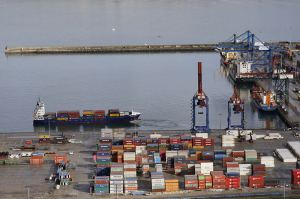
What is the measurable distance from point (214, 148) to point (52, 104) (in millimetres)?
12521

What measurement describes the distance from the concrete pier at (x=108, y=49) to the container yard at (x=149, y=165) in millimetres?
24279

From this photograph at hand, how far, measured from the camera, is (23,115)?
1362 inches

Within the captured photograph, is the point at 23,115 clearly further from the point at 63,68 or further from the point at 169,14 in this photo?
the point at 169,14

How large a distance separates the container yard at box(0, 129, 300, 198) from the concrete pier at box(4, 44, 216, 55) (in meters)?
24.3

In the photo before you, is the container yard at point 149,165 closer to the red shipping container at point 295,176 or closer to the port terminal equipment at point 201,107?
the red shipping container at point 295,176

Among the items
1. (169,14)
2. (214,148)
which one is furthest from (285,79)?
(169,14)

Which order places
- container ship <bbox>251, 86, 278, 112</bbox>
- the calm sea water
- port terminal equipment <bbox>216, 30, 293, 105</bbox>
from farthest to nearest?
port terminal equipment <bbox>216, 30, 293, 105</bbox> → the calm sea water → container ship <bbox>251, 86, 278, 112</bbox>

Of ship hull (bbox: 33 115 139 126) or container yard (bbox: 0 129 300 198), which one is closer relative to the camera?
container yard (bbox: 0 129 300 198)

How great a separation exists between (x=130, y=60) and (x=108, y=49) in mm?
3676

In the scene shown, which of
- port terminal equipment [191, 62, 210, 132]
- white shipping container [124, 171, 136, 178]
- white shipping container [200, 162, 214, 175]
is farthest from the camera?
port terminal equipment [191, 62, 210, 132]

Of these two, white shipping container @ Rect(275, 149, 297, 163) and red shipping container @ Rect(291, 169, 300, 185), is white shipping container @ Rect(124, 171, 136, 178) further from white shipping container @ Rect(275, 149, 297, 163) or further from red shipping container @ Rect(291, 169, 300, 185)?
white shipping container @ Rect(275, 149, 297, 163)

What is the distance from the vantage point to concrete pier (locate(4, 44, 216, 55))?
52.6 metres

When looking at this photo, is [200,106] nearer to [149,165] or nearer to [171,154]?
[171,154]

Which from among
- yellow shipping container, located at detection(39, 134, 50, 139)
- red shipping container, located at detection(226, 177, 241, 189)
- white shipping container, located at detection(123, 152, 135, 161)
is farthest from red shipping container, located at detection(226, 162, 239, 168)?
yellow shipping container, located at detection(39, 134, 50, 139)
